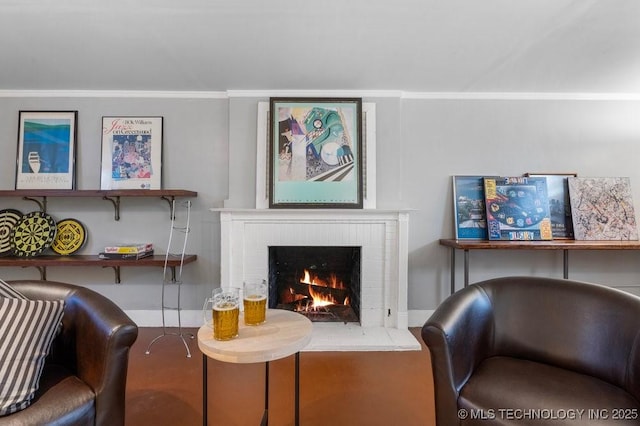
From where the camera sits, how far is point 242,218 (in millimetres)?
2773

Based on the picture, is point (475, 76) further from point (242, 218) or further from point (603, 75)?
point (242, 218)

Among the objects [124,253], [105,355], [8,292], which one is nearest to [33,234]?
[124,253]

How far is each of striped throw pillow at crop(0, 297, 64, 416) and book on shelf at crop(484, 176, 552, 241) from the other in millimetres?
3080

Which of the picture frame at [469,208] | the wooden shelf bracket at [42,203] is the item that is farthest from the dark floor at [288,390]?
the wooden shelf bracket at [42,203]

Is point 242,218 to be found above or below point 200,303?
above

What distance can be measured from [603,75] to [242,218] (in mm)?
3276

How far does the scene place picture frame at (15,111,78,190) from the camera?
114 inches

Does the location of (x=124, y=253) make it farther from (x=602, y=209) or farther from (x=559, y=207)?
(x=602, y=209)

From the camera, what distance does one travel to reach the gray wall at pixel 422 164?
296 centimetres

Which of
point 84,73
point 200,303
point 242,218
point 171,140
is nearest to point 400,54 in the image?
point 242,218

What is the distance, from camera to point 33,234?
2.78m

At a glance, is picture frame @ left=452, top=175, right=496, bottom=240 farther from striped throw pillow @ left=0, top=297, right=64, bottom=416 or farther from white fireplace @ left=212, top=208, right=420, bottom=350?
striped throw pillow @ left=0, top=297, right=64, bottom=416

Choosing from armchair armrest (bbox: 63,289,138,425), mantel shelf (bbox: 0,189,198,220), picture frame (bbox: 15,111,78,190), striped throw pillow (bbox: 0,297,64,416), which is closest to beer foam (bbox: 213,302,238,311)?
armchair armrest (bbox: 63,289,138,425)

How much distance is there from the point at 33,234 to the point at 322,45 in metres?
2.95
